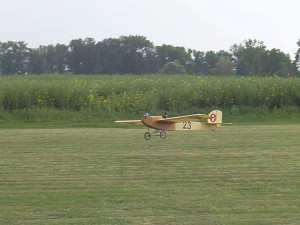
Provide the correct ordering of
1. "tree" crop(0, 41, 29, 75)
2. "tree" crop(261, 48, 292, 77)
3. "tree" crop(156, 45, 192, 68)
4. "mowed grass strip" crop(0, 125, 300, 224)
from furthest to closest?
"tree" crop(156, 45, 192, 68) → "tree" crop(0, 41, 29, 75) → "tree" crop(261, 48, 292, 77) → "mowed grass strip" crop(0, 125, 300, 224)

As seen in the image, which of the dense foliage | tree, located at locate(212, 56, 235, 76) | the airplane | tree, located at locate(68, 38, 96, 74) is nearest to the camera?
the airplane

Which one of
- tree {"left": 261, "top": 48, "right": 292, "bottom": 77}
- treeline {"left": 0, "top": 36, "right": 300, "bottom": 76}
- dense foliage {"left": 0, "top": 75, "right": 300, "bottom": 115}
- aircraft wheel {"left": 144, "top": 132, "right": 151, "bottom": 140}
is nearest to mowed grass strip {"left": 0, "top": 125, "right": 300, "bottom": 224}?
aircraft wheel {"left": 144, "top": 132, "right": 151, "bottom": 140}

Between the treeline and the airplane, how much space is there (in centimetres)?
3213

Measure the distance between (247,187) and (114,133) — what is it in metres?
9.21

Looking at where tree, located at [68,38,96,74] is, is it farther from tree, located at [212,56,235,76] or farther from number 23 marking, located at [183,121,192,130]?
number 23 marking, located at [183,121,192,130]

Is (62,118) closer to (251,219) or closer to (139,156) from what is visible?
(139,156)

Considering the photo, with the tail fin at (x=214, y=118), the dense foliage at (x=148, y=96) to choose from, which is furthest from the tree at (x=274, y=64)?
the tail fin at (x=214, y=118)

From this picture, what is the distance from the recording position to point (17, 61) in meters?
56.7

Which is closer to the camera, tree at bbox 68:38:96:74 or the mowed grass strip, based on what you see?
the mowed grass strip

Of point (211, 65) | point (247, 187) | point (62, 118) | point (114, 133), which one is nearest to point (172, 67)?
point (211, 65)

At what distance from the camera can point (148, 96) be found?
25047 millimetres

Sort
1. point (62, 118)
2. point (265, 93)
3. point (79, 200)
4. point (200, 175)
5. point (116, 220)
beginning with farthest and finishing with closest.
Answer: point (265, 93) < point (62, 118) < point (200, 175) < point (79, 200) < point (116, 220)

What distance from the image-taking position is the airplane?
15.9m

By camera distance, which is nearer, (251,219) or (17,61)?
(251,219)
